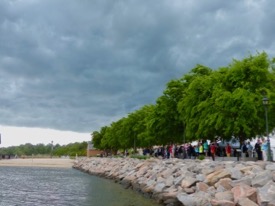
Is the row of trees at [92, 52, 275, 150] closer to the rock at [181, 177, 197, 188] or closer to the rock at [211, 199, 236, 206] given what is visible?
the rock at [181, 177, 197, 188]

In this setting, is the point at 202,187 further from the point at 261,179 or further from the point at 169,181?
the point at 169,181

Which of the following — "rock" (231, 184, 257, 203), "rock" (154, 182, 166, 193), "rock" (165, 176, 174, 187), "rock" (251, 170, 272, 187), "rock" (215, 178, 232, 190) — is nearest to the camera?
"rock" (231, 184, 257, 203)

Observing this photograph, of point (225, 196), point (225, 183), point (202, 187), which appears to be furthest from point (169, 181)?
point (225, 196)

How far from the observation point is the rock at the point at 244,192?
14883mm

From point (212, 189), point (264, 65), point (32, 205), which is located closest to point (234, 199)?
point (212, 189)

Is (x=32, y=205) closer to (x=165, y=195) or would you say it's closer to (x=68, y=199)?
(x=68, y=199)

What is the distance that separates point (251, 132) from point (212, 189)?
53.0 feet

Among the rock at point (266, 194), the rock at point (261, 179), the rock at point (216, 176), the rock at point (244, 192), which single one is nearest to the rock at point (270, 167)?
the rock at point (261, 179)

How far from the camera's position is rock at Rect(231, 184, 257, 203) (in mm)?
14883

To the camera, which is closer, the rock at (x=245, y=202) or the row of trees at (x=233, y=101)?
the rock at (x=245, y=202)

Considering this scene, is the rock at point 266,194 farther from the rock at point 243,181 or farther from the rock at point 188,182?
the rock at point 188,182

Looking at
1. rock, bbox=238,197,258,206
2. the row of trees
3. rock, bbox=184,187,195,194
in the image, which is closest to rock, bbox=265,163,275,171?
rock, bbox=238,197,258,206

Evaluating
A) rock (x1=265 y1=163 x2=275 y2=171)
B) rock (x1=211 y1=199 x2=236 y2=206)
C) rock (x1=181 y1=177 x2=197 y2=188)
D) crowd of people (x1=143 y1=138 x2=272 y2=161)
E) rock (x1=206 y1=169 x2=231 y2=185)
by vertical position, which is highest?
crowd of people (x1=143 y1=138 x2=272 y2=161)

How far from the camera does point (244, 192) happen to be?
15.3 m
